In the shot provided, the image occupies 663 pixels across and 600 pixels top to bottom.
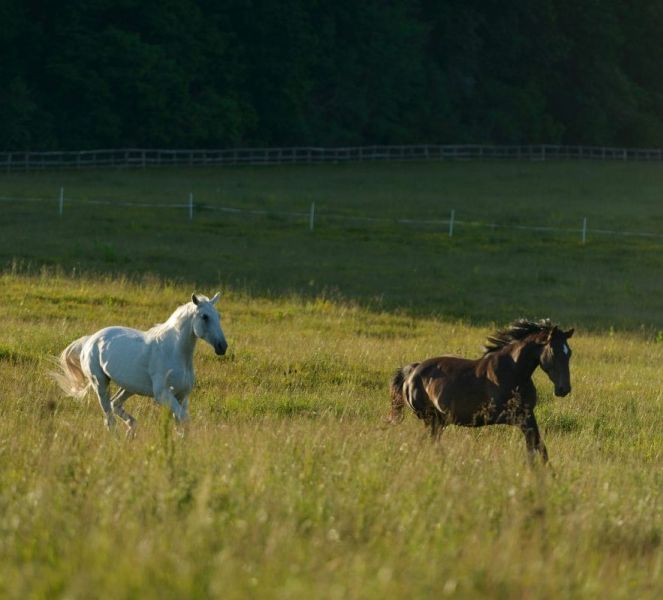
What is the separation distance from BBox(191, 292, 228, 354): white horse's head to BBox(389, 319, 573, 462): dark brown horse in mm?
1821

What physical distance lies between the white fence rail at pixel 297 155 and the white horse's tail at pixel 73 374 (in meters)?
54.8

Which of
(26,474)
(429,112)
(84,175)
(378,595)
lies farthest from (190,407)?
(429,112)

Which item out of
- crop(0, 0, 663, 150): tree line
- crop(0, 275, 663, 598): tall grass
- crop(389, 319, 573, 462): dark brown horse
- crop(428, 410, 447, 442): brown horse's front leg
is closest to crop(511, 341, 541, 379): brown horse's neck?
crop(389, 319, 573, 462): dark brown horse

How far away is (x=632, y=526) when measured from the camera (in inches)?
327

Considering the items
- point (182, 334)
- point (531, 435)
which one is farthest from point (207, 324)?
point (531, 435)

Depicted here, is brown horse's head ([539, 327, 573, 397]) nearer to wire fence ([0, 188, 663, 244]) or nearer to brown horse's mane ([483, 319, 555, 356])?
brown horse's mane ([483, 319, 555, 356])

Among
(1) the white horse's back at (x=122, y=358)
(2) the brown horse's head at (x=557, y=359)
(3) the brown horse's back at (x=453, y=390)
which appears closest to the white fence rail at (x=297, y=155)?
(1) the white horse's back at (x=122, y=358)

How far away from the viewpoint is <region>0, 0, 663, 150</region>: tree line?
238 feet

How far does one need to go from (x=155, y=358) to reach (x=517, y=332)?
3.24m

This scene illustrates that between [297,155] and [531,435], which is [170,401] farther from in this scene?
[297,155]

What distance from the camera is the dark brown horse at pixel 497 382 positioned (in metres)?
11.9

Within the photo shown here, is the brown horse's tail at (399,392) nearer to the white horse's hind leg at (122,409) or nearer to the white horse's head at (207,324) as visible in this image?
the white horse's head at (207,324)

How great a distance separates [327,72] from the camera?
86438 millimetres

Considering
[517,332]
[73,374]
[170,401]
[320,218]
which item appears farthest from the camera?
[320,218]
